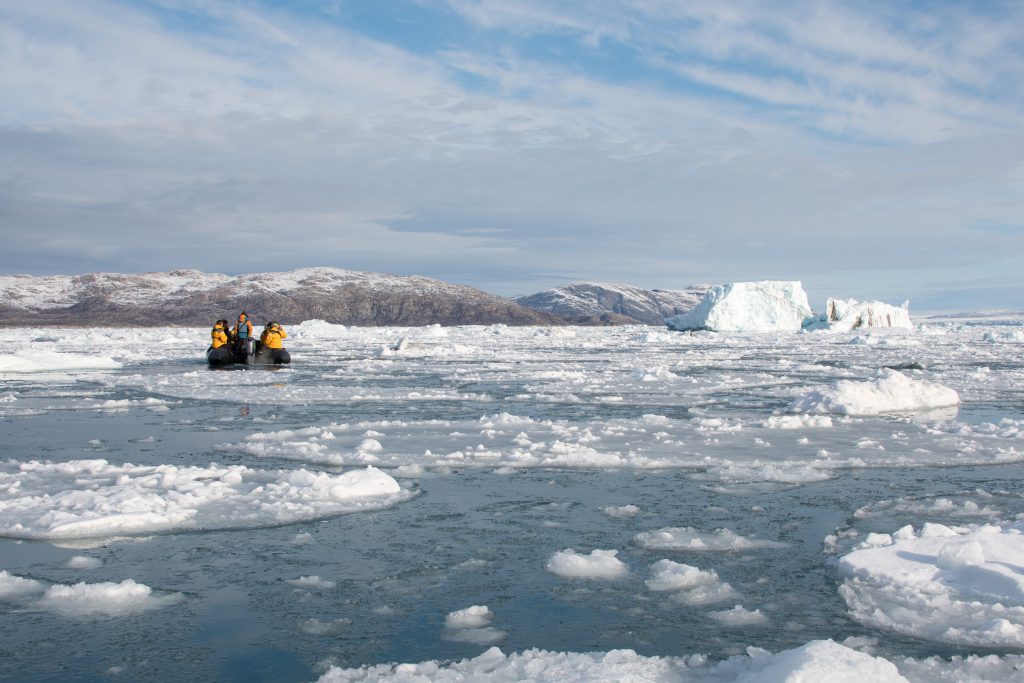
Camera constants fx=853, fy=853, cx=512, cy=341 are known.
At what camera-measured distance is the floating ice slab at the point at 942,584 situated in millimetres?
3785

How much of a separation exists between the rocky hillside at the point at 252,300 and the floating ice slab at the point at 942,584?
14168 cm

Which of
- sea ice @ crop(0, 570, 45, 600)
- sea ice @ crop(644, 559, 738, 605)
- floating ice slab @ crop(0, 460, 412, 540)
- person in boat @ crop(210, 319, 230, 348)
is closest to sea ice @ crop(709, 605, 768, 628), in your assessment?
sea ice @ crop(644, 559, 738, 605)

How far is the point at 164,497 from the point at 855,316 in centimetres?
5161

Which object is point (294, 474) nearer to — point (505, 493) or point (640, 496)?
point (505, 493)

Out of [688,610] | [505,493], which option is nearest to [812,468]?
[505,493]

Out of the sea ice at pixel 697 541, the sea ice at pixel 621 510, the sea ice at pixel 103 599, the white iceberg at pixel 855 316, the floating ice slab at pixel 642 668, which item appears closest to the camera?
the floating ice slab at pixel 642 668

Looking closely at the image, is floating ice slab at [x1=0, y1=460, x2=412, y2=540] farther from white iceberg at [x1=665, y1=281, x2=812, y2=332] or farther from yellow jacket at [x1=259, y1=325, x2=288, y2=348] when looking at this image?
white iceberg at [x1=665, y1=281, x2=812, y2=332]

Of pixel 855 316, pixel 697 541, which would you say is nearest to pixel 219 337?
pixel 697 541

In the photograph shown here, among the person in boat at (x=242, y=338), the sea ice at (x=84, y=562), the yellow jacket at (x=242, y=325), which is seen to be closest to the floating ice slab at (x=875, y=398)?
the sea ice at (x=84, y=562)

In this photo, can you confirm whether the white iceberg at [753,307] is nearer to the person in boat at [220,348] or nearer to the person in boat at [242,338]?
the person in boat at [242,338]

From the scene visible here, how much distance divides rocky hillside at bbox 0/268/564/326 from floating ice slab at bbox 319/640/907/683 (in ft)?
466

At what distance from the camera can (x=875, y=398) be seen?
11.3 meters

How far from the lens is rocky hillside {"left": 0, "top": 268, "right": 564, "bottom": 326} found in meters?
151

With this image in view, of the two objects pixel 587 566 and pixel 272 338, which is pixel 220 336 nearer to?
pixel 272 338
